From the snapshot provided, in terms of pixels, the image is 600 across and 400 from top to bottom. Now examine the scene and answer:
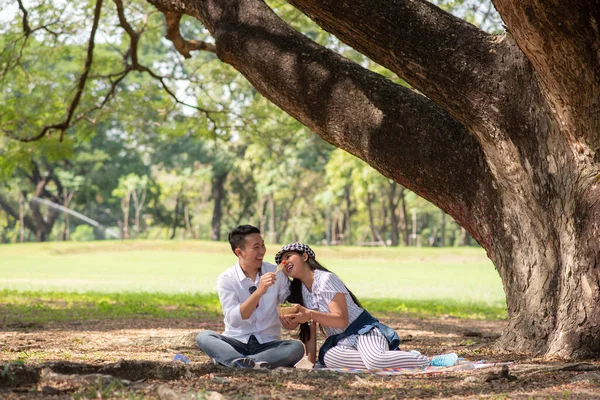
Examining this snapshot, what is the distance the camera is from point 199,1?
8375mm

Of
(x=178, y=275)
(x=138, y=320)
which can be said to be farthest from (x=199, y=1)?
(x=178, y=275)

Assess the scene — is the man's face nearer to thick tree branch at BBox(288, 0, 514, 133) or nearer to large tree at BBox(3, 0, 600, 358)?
large tree at BBox(3, 0, 600, 358)

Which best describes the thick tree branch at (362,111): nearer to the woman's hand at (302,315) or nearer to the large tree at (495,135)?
the large tree at (495,135)

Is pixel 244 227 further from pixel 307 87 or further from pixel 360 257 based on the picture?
pixel 360 257

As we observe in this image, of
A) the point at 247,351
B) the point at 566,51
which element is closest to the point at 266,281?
the point at 247,351

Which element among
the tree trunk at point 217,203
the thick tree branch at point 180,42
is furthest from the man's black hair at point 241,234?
the tree trunk at point 217,203

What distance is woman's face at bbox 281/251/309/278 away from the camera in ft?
19.9

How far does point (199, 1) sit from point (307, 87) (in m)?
1.88

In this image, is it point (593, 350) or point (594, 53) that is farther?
point (593, 350)

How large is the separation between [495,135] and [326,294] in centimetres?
193

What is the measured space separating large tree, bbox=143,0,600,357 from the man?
1692mm

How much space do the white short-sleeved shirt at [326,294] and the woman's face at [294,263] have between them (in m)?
0.13

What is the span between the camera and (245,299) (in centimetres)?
614

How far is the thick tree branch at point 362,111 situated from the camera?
6805 millimetres
